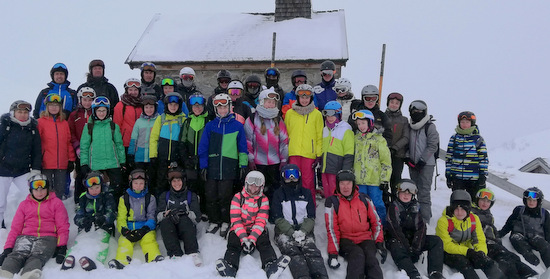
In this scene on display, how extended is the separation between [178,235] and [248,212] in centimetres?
105

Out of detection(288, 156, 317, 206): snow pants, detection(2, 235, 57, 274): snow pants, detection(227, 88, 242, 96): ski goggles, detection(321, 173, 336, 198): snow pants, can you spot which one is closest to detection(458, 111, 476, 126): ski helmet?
detection(321, 173, 336, 198): snow pants

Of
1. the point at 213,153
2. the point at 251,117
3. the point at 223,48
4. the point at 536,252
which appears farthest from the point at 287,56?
the point at 536,252

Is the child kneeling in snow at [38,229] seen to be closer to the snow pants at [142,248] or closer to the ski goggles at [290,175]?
the snow pants at [142,248]

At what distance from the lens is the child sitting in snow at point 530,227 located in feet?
17.9

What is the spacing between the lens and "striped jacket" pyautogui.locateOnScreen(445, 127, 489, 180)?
19.3 ft

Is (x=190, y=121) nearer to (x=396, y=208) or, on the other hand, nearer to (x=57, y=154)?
(x=57, y=154)

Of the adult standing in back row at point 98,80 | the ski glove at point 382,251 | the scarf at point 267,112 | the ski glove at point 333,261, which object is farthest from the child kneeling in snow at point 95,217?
the ski glove at point 382,251

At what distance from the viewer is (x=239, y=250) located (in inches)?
189

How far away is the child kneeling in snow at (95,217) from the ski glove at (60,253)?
0.15 metres

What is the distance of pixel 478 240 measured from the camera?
506cm

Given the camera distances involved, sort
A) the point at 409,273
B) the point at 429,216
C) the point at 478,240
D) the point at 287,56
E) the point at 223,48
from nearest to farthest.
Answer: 1. the point at 409,273
2. the point at 478,240
3. the point at 429,216
4. the point at 287,56
5. the point at 223,48

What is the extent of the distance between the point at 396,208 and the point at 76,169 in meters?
5.21

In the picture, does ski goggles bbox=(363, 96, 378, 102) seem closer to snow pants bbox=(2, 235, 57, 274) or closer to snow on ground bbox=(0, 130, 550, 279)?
snow on ground bbox=(0, 130, 550, 279)

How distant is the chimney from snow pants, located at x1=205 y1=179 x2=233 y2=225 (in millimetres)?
9964
